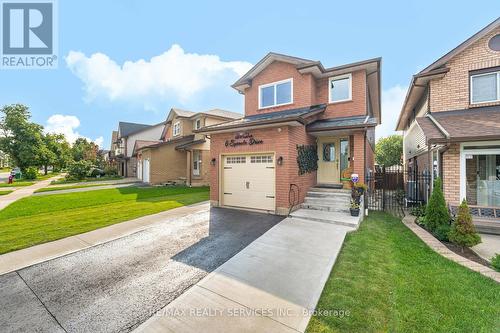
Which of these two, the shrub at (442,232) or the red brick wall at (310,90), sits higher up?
the red brick wall at (310,90)

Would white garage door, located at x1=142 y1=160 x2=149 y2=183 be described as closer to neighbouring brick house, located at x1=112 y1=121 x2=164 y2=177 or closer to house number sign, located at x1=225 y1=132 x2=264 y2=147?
neighbouring brick house, located at x1=112 y1=121 x2=164 y2=177

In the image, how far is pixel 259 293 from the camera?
3637 mm

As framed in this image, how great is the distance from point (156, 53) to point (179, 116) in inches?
255

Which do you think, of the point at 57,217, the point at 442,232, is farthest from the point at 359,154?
the point at 57,217

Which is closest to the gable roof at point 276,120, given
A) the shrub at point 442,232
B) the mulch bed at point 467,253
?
the shrub at point 442,232

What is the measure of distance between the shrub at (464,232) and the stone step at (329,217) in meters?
2.41

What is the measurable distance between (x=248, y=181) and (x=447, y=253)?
22.4 feet

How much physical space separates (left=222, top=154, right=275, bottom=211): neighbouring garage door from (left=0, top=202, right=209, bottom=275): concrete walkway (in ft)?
8.64

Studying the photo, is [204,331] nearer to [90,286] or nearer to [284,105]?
[90,286]

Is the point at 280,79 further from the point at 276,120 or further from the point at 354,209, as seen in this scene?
the point at 354,209

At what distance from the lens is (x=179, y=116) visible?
21.6 m

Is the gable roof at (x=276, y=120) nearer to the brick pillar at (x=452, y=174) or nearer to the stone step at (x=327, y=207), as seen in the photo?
the stone step at (x=327, y=207)

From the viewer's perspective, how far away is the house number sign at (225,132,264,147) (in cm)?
934

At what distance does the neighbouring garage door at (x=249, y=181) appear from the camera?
912 centimetres
